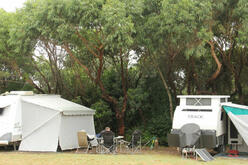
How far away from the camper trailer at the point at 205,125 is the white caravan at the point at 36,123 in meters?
4.45

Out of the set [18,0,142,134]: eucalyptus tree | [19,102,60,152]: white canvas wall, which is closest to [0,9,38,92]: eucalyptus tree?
[18,0,142,134]: eucalyptus tree

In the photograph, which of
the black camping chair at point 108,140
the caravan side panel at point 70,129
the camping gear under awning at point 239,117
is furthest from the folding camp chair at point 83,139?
the camping gear under awning at point 239,117

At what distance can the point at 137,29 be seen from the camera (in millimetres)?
→ 13602

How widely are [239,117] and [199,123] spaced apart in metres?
1.51

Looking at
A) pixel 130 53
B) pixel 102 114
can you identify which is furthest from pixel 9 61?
pixel 130 53

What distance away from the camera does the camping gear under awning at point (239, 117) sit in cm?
1134

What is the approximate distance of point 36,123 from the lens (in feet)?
43.8

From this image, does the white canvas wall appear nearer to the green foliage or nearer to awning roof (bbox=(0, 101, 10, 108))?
awning roof (bbox=(0, 101, 10, 108))

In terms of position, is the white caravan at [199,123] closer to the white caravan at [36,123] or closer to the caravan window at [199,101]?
the caravan window at [199,101]

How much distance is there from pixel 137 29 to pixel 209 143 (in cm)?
556

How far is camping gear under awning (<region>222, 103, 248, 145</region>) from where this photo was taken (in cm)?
1134

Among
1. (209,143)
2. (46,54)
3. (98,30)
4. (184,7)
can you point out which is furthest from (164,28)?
(46,54)

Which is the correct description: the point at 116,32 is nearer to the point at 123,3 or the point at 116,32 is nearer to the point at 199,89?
the point at 123,3

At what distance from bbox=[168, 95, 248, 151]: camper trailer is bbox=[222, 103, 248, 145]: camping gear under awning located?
0.04 meters
